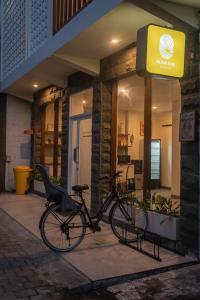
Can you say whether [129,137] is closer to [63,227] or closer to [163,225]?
[163,225]

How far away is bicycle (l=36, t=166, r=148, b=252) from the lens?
5297 millimetres

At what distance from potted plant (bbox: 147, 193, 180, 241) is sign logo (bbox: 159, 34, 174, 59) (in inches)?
86.1

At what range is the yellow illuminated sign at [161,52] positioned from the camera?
15.8 feet

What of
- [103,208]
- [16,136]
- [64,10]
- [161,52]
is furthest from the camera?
[16,136]

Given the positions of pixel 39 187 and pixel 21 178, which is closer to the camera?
pixel 39 187

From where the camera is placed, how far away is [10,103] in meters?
12.1

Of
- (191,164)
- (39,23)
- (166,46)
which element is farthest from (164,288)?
(39,23)

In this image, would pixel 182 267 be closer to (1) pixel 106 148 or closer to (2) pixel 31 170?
(1) pixel 106 148

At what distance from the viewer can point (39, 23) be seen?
340 inches

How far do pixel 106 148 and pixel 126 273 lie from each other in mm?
3452

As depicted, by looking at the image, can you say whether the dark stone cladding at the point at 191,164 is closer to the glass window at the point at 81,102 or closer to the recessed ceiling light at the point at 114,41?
the recessed ceiling light at the point at 114,41

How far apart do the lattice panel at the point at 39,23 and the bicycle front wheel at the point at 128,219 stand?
4.16m

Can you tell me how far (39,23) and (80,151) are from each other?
3153 mm

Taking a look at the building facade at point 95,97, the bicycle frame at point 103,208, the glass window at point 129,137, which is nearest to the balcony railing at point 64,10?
the building facade at point 95,97
